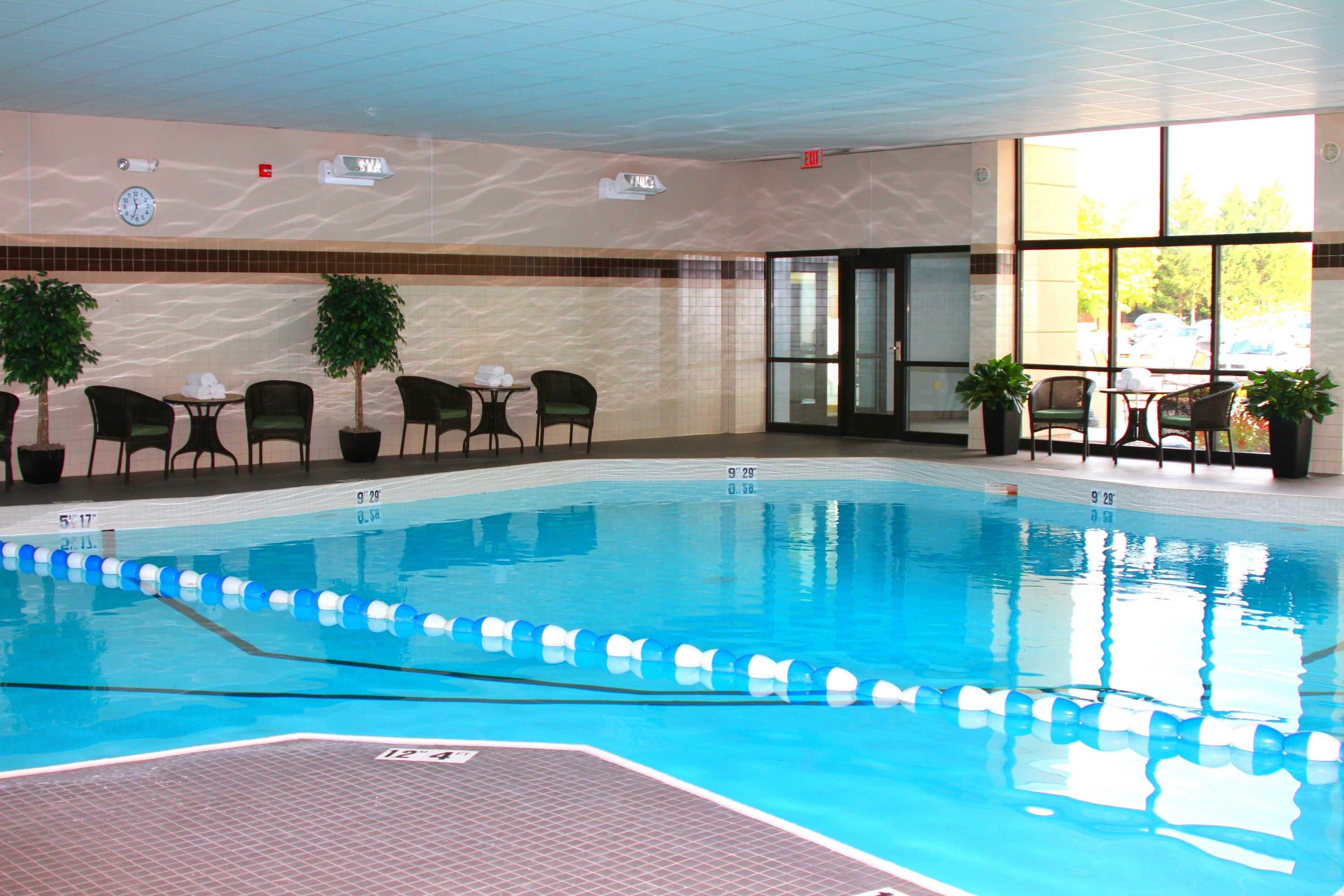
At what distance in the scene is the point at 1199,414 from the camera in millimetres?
11047

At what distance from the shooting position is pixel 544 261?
13516 mm

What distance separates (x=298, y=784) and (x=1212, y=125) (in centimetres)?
1051

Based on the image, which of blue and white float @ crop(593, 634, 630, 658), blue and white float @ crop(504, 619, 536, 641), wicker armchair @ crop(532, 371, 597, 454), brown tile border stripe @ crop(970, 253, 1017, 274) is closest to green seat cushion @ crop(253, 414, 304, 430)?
wicker armchair @ crop(532, 371, 597, 454)

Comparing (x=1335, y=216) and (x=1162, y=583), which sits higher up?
(x=1335, y=216)

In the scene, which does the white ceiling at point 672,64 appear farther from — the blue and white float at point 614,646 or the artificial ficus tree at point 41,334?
the blue and white float at point 614,646

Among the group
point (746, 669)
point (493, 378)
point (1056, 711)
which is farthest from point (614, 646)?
point (493, 378)

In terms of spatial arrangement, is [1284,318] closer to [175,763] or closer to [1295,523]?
[1295,523]

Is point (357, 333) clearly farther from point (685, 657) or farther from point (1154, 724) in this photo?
point (1154, 724)

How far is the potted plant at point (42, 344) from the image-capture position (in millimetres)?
9812

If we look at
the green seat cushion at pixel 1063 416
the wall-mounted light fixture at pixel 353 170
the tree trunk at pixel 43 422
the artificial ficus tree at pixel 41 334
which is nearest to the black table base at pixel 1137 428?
the green seat cushion at pixel 1063 416

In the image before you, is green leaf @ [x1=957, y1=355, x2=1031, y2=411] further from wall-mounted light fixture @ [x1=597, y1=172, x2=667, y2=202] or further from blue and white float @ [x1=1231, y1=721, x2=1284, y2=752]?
blue and white float @ [x1=1231, y1=721, x2=1284, y2=752]

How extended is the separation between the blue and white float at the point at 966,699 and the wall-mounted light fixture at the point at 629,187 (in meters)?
8.97

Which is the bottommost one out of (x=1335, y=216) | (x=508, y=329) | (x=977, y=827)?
(x=977, y=827)

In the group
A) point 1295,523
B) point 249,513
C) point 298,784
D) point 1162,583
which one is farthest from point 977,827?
point 249,513
